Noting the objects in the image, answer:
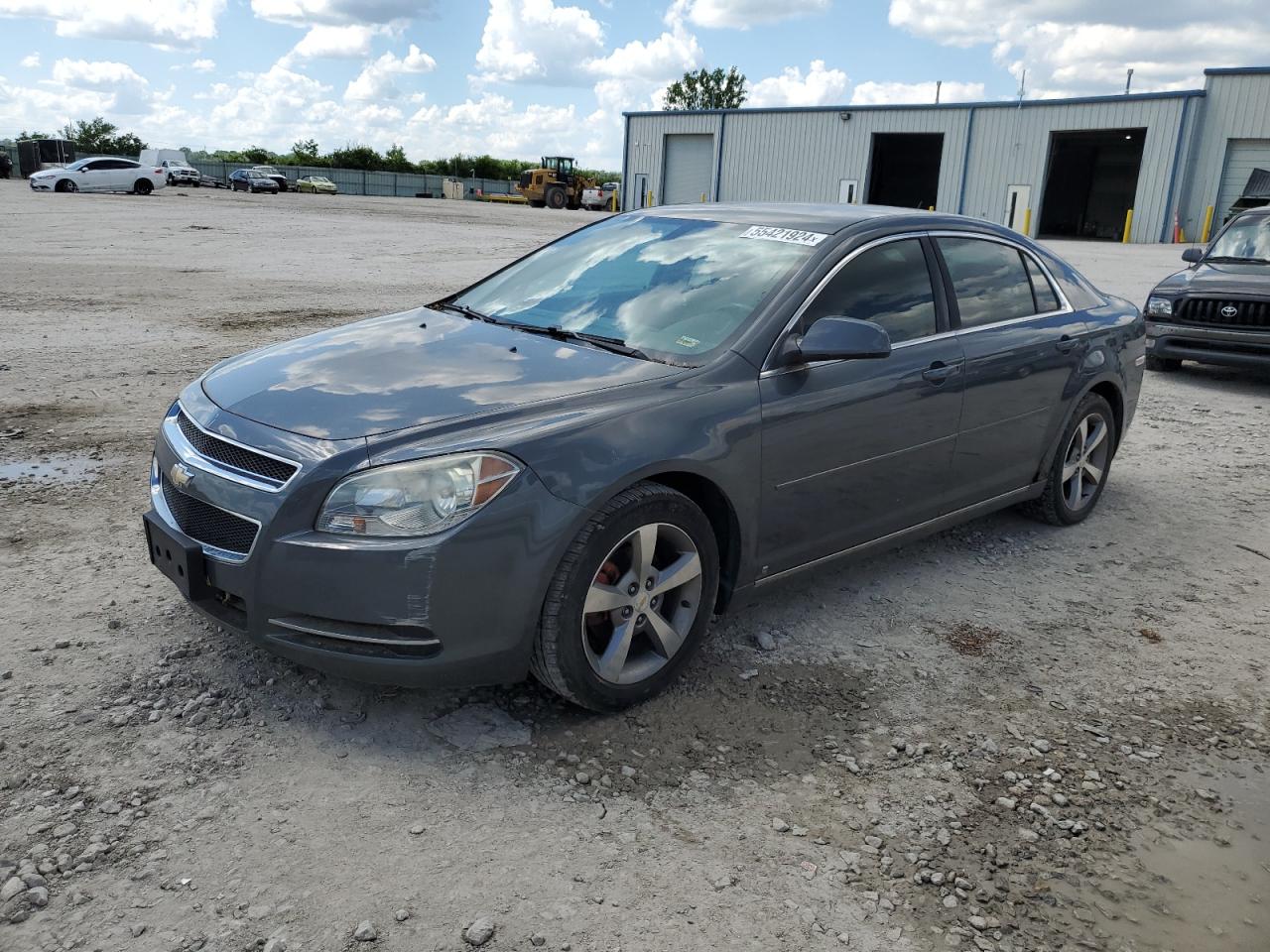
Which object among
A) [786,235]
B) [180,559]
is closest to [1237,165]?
[786,235]

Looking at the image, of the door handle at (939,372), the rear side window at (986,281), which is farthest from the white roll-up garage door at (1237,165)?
the door handle at (939,372)

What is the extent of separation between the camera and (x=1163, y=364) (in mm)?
10977

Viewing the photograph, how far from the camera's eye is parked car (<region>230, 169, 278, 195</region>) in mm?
54438

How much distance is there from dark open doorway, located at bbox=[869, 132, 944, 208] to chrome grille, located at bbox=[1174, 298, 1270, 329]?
123 feet

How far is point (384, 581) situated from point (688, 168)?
48065 millimetres

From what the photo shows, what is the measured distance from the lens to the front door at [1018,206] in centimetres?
3758

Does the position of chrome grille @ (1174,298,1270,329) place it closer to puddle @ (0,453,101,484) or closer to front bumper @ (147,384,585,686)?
front bumper @ (147,384,585,686)

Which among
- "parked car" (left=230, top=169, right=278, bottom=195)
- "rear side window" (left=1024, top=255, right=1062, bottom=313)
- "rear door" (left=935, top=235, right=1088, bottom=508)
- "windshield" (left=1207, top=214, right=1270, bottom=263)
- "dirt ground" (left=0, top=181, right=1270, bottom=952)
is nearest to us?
"dirt ground" (left=0, top=181, right=1270, bottom=952)

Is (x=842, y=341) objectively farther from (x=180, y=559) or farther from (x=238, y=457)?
(x=180, y=559)

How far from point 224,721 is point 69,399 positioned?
484 centimetres

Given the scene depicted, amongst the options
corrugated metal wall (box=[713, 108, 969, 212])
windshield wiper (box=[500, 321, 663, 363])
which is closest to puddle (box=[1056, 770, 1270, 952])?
windshield wiper (box=[500, 321, 663, 363])

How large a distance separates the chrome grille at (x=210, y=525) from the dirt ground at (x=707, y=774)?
0.56m

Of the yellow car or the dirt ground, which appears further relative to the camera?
the yellow car

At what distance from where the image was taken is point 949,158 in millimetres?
40156
